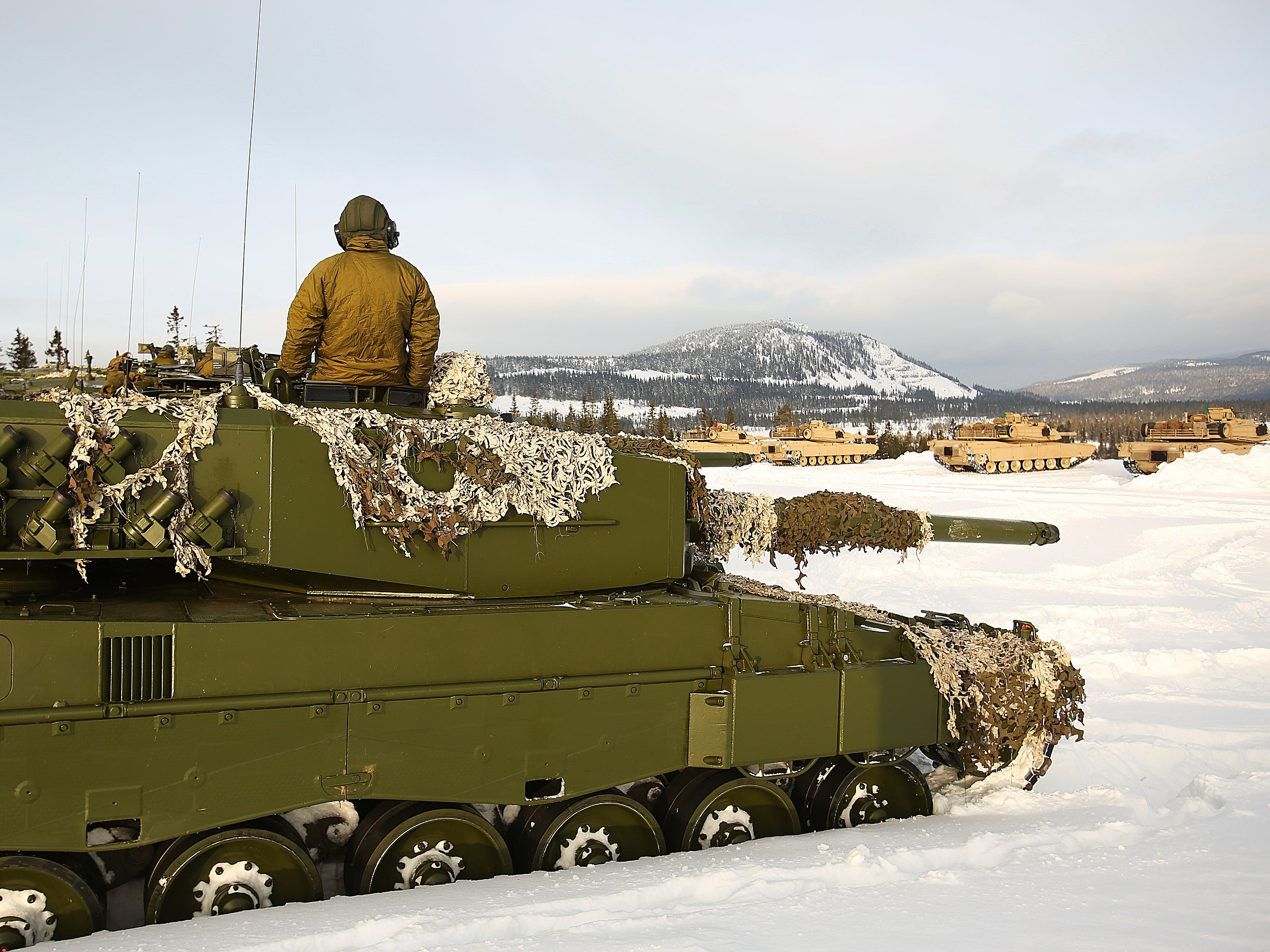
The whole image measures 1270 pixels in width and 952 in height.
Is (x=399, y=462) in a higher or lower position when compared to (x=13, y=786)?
higher

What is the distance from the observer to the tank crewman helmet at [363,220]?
5.71 metres

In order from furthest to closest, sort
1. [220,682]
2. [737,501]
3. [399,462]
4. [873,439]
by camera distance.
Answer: [873,439]
[737,501]
[399,462]
[220,682]

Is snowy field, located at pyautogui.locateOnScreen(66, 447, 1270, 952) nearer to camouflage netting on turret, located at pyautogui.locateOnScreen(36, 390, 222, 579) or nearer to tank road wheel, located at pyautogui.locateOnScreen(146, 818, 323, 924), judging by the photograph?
tank road wheel, located at pyautogui.locateOnScreen(146, 818, 323, 924)

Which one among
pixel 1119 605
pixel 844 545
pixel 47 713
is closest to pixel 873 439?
pixel 1119 605

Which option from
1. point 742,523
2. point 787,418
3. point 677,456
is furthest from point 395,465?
point 787,418

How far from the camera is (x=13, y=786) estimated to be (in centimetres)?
421

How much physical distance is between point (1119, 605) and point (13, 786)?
46.6 ft

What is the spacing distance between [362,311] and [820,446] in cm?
4497

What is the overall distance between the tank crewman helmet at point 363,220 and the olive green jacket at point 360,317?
48mm

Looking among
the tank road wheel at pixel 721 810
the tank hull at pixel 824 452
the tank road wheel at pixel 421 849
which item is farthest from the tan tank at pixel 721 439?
the tank road wheel at pixel 421 849

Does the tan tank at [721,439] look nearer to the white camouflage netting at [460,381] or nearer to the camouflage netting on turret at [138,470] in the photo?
the white camouflage netting at [460,381]

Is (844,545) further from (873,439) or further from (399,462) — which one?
(873,439)

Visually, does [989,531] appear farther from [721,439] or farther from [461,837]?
[721,439]

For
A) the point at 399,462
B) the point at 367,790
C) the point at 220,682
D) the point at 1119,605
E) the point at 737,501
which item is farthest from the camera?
the point at 1119,605
